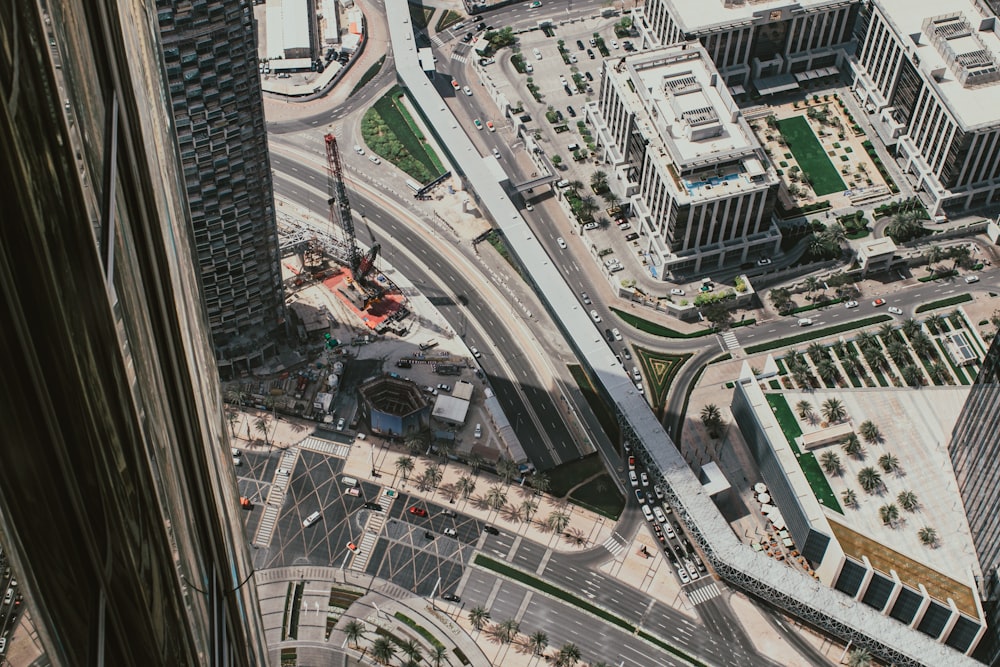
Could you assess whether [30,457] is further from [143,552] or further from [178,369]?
[178,369]

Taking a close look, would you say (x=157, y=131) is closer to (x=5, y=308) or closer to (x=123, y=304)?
(x=123, y=304)

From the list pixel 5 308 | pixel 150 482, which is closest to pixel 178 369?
pixel 150 482

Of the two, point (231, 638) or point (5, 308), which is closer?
point (5, 308)

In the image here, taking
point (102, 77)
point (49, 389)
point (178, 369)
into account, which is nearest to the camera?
point (49, 389)

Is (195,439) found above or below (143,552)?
above

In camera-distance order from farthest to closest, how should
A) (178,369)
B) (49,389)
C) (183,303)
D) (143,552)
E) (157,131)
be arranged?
1. (157,131)
2. (183,303)
3. (178,369)
4. (143,552)
5. (49,389)

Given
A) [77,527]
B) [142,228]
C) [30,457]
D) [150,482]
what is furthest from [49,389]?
[142,228]

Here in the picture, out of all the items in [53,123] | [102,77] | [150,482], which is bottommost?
[150,482]
